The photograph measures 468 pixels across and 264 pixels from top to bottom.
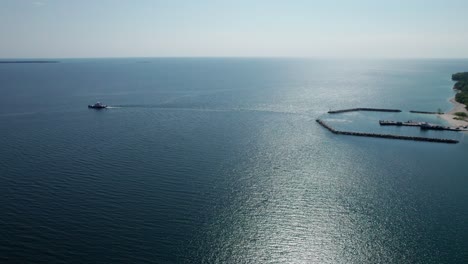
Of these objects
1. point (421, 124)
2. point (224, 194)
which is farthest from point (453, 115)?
point (224, 194)

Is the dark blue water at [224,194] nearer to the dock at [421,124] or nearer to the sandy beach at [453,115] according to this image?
the dock at [421,124]

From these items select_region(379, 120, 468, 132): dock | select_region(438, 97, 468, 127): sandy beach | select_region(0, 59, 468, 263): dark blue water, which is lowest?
select_region(0, 59, 468, 263): dark blue water

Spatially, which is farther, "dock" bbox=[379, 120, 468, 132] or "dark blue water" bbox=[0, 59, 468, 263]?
"dock" bbox=[379, 120, 468, 132]

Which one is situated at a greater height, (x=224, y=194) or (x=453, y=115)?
(x=453, y=115)

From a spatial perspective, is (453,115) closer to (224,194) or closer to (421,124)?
(421,124)

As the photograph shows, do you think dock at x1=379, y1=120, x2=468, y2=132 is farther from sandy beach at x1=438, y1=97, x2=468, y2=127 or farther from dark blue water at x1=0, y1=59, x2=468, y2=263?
sandy beach at x1=438, y1=97, x2=468, y2=127

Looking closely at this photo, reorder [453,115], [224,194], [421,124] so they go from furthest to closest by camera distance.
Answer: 1. [453,115]
2. [421,124]
3. [224,194]

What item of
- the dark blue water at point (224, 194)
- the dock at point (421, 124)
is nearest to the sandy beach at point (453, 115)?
the dock at point (421, 124)

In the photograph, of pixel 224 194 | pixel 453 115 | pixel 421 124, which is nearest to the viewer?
pixel 224 194

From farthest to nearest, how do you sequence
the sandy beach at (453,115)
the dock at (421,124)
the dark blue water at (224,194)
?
the sandy beach at (453,115), the dock at (421,124), the dark blue water at (224,194)

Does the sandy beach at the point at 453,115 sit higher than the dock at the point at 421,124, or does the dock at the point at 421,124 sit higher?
the sandy beach at the point at 453,115

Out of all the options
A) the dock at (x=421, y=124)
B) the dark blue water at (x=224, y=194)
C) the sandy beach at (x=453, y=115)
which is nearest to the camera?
the dark blue water at (x=224, y=194)

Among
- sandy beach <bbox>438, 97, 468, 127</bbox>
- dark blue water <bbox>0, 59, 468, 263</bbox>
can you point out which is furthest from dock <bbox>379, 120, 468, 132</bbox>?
sandy beach <bbox>438, 97, 468, 127</bbox>
